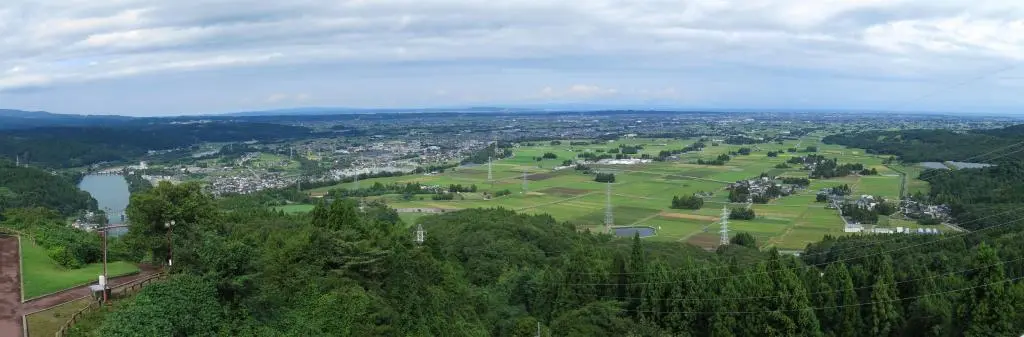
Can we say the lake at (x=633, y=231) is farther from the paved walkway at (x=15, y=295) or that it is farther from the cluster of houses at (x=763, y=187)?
the paved walkway at (x=15, y=295)

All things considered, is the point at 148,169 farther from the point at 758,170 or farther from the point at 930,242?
the point at 930,242

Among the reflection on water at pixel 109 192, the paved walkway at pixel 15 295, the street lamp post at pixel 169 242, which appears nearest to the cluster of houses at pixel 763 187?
the street lamp post at pixel 169 242

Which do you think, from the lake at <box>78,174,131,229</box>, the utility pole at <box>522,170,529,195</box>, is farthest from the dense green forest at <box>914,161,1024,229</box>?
the lake at <box>78,174,131,229</box>

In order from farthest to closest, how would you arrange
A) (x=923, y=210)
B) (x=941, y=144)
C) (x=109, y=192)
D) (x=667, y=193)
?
(x=941, y=144)
(x=109, y=192)
(x=667, y=193)
(x=923, y=210)

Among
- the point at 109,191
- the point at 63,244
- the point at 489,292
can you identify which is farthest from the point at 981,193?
the point at 109,191

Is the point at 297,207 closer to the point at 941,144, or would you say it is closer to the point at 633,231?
the point at 633,231

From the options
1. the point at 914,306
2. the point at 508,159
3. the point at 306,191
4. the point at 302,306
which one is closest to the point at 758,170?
the point at 508,159

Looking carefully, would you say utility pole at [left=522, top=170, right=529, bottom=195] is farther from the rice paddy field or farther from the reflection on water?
the reflection on water
